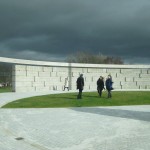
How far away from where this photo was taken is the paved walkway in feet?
26.8

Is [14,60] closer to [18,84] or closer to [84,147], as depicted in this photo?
[18,84]

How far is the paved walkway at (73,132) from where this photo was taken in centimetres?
818

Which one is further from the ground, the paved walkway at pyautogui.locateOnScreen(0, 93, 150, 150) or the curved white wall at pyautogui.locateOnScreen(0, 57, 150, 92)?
the curved white wall at pyautogui.locateOnScreen(0, 57, 150, 92)

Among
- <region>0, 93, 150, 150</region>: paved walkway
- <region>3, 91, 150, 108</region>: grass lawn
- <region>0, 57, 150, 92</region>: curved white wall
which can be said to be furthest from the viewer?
<region>0, 57, 150, 92</region>: curved white wall

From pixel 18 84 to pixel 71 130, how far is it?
21434 millimetres

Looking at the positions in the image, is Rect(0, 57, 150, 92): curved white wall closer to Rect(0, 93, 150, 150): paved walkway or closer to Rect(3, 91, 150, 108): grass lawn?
Rect(3, 91, 150, 108): grass lawn

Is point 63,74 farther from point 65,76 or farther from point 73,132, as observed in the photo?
point 73,132

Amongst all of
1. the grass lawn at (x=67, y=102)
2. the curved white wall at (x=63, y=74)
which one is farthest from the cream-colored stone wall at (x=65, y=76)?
the grass lawn at (x=67, y=102)

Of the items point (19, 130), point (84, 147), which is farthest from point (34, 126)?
point (84, 147)

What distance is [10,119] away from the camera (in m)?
12.6

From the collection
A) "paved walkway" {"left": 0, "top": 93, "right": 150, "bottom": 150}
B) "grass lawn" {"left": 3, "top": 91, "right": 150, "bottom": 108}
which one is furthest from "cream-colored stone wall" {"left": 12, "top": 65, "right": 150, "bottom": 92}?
"paved walkway" {"left": 0, "top": 93, "right": 150, "bottom": 150}

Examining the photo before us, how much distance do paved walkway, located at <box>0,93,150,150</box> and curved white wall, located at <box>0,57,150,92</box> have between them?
17850 millimetres

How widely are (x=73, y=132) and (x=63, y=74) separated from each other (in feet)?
86.0

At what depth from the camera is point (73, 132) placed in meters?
9.95
